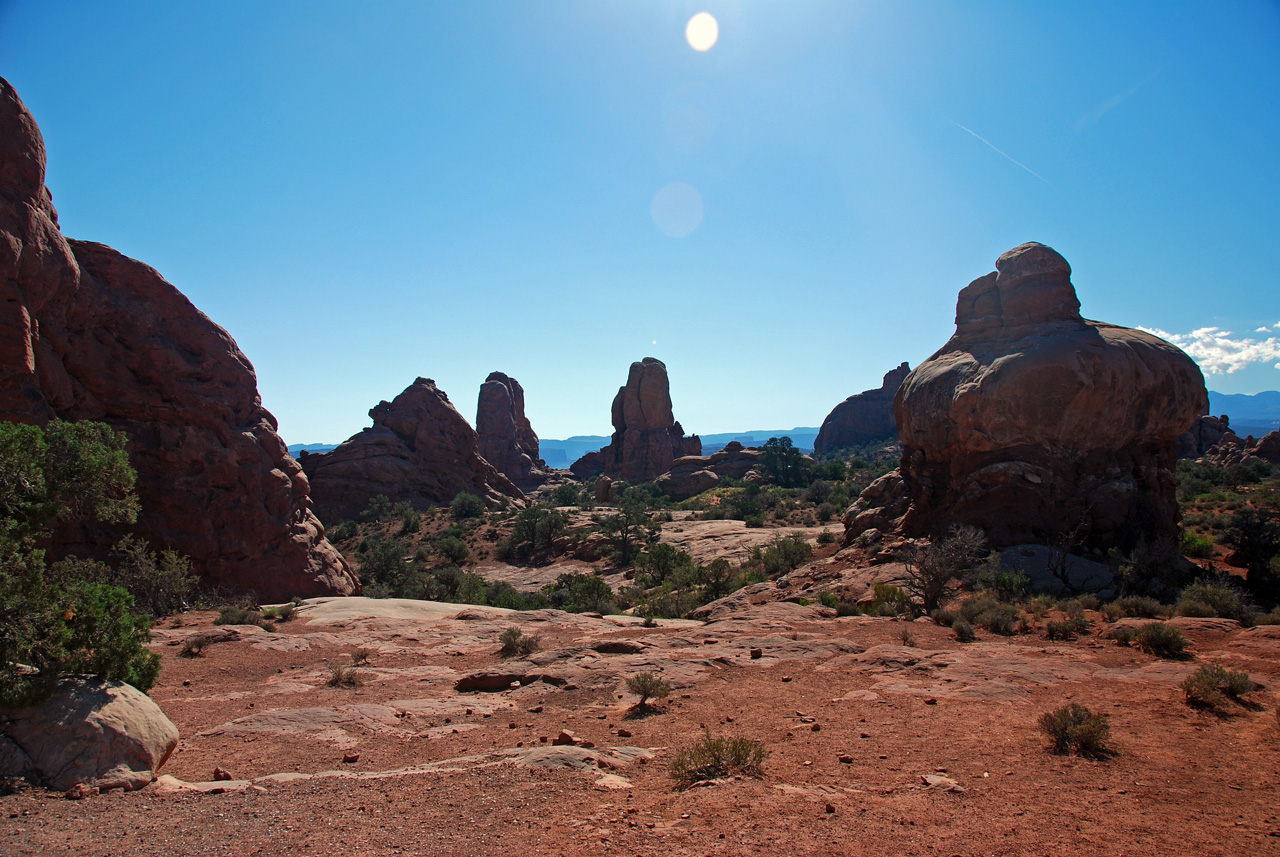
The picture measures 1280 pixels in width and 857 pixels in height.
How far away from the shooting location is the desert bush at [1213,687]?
22.6 ft

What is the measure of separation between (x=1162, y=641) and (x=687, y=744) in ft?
25.8

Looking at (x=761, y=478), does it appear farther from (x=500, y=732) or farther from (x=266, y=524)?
(x=500, y=732)

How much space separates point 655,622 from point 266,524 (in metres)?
12.4

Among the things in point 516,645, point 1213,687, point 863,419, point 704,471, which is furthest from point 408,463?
point 863,419

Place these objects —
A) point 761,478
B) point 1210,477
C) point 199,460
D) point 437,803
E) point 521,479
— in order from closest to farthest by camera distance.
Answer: point 437,803
point 199,460
point 1210,477
point 761,478
point 521,479

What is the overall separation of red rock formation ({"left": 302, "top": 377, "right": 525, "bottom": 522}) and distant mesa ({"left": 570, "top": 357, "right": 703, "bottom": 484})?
20.9 meters

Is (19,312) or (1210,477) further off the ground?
(19,312)

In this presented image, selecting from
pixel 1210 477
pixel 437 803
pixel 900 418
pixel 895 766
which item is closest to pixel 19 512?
pixel 437 803

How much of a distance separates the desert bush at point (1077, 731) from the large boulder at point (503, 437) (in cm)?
7184

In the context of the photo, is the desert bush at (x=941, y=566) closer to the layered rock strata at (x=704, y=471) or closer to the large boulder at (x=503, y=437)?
the layered rock strata at (x=704, y=471)

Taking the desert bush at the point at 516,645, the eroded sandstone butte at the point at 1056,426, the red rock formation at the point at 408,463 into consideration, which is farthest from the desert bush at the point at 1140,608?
the red rock formation at the point at 408,463

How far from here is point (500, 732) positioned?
7.45m

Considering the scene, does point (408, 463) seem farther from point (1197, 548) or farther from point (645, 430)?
point (1197, 548)

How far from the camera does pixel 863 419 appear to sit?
98.5 metres
